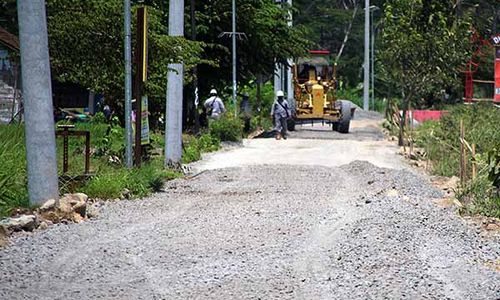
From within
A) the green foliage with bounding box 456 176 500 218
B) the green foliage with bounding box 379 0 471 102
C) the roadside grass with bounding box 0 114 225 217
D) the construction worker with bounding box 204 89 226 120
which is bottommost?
the green foliage with bounding box 456 176 500 218

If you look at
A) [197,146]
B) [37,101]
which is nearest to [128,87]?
[37,101]

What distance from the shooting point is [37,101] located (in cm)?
1203

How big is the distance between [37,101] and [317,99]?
24979 mm

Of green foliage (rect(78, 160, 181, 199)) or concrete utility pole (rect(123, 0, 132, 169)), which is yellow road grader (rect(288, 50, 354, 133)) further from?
concrete utility pole (rect(123, 0, 132, 169))

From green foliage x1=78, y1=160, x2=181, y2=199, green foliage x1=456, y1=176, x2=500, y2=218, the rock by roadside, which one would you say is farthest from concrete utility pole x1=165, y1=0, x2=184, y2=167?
the rock by roadside

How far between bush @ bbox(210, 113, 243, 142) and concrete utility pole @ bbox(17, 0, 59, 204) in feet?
51.6

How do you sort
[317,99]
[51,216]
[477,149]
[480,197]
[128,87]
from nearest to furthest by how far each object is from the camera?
1. [51,216]
2. [480,197]
3. [128,87]
4. [477,149]
5. [317,99]

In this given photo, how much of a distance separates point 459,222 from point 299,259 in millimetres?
4020

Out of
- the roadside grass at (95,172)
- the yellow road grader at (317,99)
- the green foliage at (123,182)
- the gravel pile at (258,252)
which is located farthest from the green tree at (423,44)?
the gravel pile at (258,252)

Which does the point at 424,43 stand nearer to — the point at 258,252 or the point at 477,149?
the point at 477,149

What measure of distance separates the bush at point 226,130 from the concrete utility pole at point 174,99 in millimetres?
7281

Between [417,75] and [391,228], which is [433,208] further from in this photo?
[417,75]

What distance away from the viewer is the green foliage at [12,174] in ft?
39.9

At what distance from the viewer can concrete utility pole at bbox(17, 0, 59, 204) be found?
11.8 m
